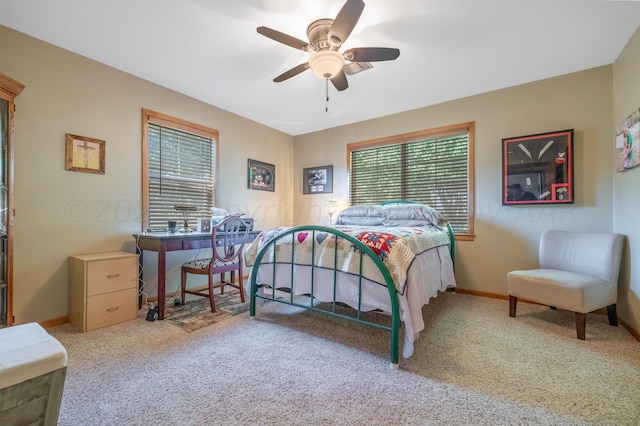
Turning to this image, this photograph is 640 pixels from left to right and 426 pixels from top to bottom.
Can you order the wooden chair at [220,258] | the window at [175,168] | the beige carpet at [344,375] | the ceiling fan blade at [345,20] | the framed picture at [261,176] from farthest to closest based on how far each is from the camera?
1. the framed picture at [261,176]
2. the window at [175,168]
3. the wooden chair at [220,258]
4. the ceiling fan blade at [345,20]
5. the beige carpet at [344,375]

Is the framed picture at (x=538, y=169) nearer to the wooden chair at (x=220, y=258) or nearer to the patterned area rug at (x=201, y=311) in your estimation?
the wooden chair at (x=220, y=258)

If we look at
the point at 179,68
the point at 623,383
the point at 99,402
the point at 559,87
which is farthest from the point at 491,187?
the point at 99,402

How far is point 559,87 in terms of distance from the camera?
2.87 m

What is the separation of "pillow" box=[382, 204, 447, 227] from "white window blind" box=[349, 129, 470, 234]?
0.51 meters

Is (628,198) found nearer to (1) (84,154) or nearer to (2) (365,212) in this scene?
(2) (365,212)

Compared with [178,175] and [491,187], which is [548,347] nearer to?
[491,187]

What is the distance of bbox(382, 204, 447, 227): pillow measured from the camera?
Answer: 3.04 m

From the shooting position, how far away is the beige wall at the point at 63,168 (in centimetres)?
218

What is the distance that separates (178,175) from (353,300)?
101 inches

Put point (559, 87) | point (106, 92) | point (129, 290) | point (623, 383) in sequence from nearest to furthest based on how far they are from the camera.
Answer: point (623, 383)
point (129, 290)
point (106, 92)
point (559, 87)

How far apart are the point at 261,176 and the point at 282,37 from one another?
257 centimetres

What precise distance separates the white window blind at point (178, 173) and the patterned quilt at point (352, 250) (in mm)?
1328

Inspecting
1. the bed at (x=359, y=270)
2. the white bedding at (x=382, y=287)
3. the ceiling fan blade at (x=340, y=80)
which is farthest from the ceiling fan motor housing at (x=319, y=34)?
the white bedding at (x=382, y=287)

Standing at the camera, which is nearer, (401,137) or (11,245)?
(11,245)
